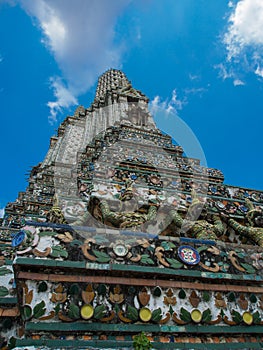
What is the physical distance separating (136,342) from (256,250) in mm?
2545

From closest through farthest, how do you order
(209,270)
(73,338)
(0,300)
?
(73,338) < (0,300) < (209,270)

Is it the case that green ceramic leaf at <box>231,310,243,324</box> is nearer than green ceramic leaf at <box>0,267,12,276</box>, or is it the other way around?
green ceramic leaf at <box>231,310,243,324</box>

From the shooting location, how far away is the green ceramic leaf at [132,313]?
11.6 feet

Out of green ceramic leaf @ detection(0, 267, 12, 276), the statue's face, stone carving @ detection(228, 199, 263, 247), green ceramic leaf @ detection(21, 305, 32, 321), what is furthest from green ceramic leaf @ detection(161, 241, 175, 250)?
the statue's face

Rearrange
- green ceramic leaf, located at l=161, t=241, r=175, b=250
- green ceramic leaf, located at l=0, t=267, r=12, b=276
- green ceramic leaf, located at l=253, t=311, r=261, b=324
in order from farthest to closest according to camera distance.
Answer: green ceramic leaf, located at l=0, t=267, r=12, b=276 < green ceramic leaf, located at l=161, t=241, r=175, b=250 < green ceramic leaf, located at l=253, t=311, r=261, b=324

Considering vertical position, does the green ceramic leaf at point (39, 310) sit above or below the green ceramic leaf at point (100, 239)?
below

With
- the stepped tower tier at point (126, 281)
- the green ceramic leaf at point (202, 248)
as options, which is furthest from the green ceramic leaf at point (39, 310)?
the green ceramic leaf at point (202, 248)

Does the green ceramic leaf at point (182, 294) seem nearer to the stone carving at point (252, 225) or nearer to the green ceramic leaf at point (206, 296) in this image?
the green ceramic leaf at point (206, 296)

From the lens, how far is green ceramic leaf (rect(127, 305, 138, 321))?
354 centimetres

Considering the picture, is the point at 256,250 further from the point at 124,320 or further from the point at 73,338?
the point at 73,338

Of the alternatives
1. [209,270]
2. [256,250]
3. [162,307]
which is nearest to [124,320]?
[162,307]

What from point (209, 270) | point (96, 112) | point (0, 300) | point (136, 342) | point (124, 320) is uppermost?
point (96, 112)

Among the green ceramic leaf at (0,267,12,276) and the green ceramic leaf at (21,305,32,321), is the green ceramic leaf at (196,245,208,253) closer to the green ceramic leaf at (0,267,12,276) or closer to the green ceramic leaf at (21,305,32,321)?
the green ceramic leaf at (21,305,32,321)

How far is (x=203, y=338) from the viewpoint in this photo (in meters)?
3.66
